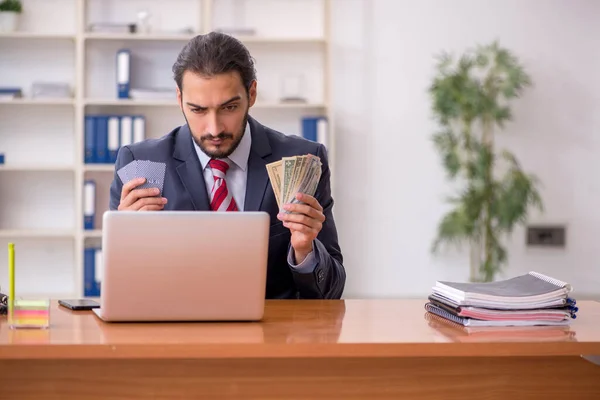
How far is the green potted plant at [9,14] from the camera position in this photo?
4840 millimetres

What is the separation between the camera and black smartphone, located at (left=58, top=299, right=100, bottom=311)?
79.4 inches

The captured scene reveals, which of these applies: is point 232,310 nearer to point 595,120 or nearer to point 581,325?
point 581,325

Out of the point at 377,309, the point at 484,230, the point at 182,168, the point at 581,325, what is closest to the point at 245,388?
the point at 377,309

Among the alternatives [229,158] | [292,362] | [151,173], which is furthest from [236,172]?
[292,362]

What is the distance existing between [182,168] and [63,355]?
105cm

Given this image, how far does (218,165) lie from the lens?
252 centimetres

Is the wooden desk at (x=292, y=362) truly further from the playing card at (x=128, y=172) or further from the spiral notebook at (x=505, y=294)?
the playing card at (x=128, y=172)

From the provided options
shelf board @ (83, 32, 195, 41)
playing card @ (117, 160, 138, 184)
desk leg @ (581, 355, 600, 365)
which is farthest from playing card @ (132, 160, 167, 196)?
shelf board @ (83, 32, 195, 41)

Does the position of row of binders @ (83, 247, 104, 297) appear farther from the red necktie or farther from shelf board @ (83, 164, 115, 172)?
the red necktie

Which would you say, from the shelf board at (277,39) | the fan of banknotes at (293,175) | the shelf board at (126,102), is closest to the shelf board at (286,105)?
the shelf board at (277,39)

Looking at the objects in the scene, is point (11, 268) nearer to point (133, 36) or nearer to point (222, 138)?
point (222, 138)

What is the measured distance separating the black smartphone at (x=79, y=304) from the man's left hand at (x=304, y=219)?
1.60ft

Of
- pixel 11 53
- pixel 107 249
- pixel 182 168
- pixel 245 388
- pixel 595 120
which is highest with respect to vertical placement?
pixel 11 53

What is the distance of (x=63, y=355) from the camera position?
1.54 metres
